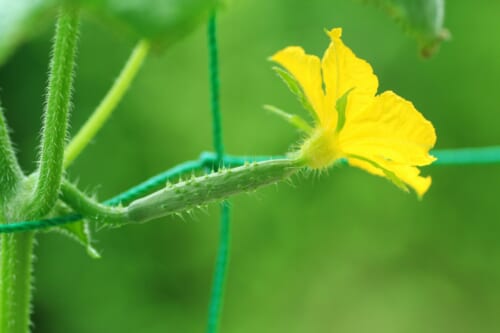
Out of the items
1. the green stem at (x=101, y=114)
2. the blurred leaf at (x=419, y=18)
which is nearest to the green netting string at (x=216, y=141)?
the green stem at (x=101, y=114)

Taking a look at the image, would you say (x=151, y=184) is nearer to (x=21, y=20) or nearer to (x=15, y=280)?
(x=15, y=280)

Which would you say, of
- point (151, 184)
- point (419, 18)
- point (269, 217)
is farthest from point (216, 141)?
point (269, 217)

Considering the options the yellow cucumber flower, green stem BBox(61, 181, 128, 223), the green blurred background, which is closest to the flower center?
the yellow cucumber flower

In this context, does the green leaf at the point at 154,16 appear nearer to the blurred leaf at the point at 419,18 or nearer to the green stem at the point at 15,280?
the blurred leaf at the point at 419,18

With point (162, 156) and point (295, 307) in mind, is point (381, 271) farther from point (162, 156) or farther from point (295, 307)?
point (162, 156)

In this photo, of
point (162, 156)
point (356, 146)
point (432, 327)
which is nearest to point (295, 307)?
point (432, 327)

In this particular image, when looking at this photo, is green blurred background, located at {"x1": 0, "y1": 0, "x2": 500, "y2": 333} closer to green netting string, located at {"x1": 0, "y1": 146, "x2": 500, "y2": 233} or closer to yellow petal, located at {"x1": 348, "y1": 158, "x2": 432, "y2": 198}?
green netting string, located at {"x1": 0, "y1": 146, "x2": 500, "y2": 233}
